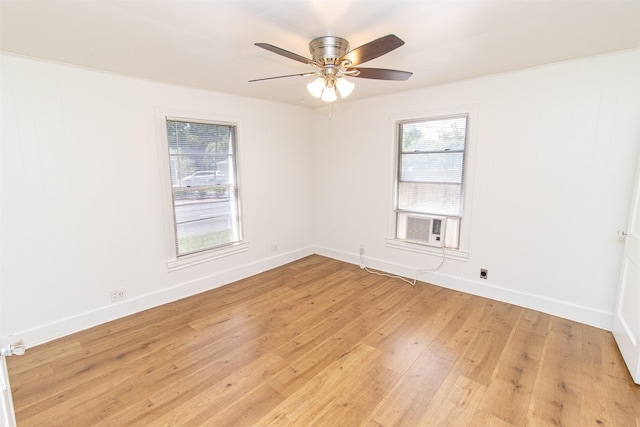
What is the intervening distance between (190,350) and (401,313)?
1958mm

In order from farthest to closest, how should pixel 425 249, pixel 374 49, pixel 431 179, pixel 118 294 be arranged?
pixel 425 249 < pixel 431 179 < pixel 118 294 < pixel 374 49

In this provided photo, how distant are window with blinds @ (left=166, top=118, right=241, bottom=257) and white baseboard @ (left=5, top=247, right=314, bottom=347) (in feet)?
1.28

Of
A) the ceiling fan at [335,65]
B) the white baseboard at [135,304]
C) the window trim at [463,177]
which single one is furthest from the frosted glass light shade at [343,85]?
the white baseboard at [135,304]

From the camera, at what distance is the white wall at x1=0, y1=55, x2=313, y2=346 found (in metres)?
2.41

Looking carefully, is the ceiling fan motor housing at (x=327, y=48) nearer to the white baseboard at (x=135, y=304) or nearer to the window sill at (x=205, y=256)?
the window sill at (x=205, y=256)

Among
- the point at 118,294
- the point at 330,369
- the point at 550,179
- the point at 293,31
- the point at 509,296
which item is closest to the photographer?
the point at 293,31

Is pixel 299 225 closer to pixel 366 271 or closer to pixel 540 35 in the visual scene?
pixel 366 271

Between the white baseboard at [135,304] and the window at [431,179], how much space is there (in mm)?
1980

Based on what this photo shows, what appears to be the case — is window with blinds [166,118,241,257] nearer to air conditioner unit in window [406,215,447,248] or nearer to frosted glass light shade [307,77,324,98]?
frosted glass light shade [307,77,324,98]

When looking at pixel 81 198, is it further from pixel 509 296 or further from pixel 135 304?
pixel 509 296

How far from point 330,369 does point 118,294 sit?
7.24 ft

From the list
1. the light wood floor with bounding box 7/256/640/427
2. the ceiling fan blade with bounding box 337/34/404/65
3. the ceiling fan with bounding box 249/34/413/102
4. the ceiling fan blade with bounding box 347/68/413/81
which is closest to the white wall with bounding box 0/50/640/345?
the light wood floor with bounding box 7/256/640/427

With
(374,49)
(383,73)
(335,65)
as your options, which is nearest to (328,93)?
(335,65)

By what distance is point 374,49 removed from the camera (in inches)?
71.0
